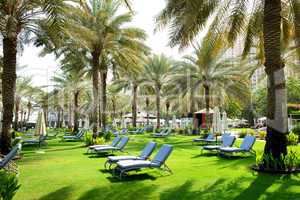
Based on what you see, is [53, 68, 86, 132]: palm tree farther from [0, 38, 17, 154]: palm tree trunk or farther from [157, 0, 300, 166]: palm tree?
[157, 0, 300, 166]: palm tree

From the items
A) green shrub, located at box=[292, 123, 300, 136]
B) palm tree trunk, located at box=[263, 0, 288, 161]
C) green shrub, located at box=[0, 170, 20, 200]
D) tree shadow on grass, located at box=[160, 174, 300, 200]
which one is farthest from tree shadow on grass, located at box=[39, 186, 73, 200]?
green shrub, located at box=[292, 123, 300, 136]

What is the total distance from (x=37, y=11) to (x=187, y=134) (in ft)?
69.3

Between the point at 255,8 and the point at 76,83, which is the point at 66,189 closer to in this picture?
the point at 255,8

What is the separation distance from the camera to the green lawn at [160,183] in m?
7.62

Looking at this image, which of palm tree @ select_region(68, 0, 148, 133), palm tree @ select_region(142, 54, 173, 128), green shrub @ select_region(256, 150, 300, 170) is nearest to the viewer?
green shrub @ select_region(256, 150, 300, 170)

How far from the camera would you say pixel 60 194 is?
7719 mm

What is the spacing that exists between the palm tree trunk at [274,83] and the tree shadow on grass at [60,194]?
5.91 meters

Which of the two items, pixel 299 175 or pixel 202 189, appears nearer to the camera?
pixel 202 189

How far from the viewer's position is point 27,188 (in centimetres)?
835

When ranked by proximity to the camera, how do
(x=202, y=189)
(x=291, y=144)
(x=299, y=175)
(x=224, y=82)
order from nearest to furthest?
(x=202, y=189) < (x=299, y=175) < (x=291, y=144) < (x=224, y=82)

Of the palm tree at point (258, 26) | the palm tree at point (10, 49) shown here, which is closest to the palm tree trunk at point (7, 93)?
the palm tree at point (10, 49)

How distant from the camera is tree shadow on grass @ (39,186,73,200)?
24.3ft

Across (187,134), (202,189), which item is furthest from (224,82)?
(202,189)

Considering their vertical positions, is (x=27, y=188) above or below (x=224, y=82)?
below
